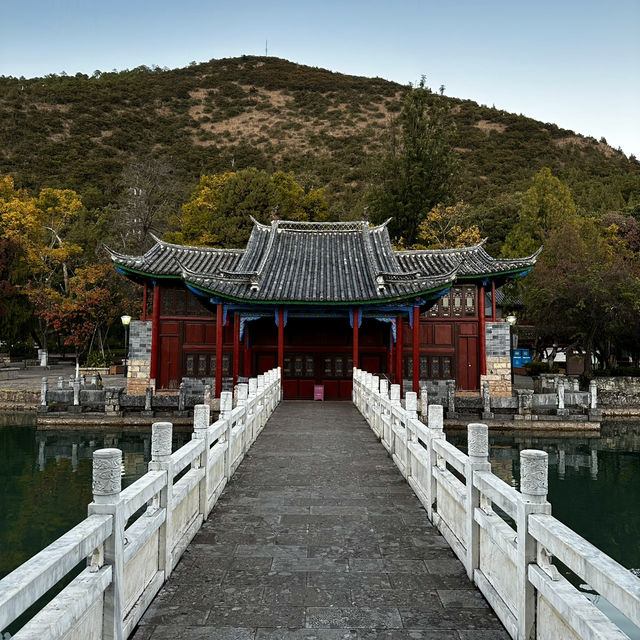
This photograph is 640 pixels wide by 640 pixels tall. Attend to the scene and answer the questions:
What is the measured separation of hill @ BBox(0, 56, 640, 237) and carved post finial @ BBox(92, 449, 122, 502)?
4803cm

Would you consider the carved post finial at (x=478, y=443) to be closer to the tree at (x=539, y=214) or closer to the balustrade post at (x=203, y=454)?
the balustrade post at (x=203, y=454)

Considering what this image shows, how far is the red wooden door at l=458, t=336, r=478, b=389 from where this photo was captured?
23.7m

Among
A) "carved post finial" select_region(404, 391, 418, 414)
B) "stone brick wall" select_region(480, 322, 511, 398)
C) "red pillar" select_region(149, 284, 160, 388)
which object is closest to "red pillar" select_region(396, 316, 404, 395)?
"stone brick wall" select_region(480, 322, 511, 398)

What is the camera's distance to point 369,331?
22.7 m

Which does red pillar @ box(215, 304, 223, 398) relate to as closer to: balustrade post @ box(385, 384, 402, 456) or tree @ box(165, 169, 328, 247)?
balustrade post @ box(385, 384, 402, 456)

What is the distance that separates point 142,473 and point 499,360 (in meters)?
15.4

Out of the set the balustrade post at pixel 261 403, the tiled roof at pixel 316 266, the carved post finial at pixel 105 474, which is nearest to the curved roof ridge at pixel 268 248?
the tiled roof at pixel 316 266

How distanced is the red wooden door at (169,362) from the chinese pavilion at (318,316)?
1.7 inches

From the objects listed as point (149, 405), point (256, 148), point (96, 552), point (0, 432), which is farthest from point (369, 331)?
point (256, 148)

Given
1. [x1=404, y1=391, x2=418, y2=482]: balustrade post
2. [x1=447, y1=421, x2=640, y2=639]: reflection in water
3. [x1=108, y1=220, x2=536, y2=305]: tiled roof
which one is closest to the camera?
[x1=404, y1=391, x2=418, y2=482]: balustrade post

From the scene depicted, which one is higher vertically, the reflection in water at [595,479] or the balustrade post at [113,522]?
the balustrade post at [113,522]

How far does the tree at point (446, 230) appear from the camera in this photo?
39.4 m

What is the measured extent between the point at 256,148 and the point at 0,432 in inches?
3302

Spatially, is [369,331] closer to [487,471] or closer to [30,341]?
[487,471]
